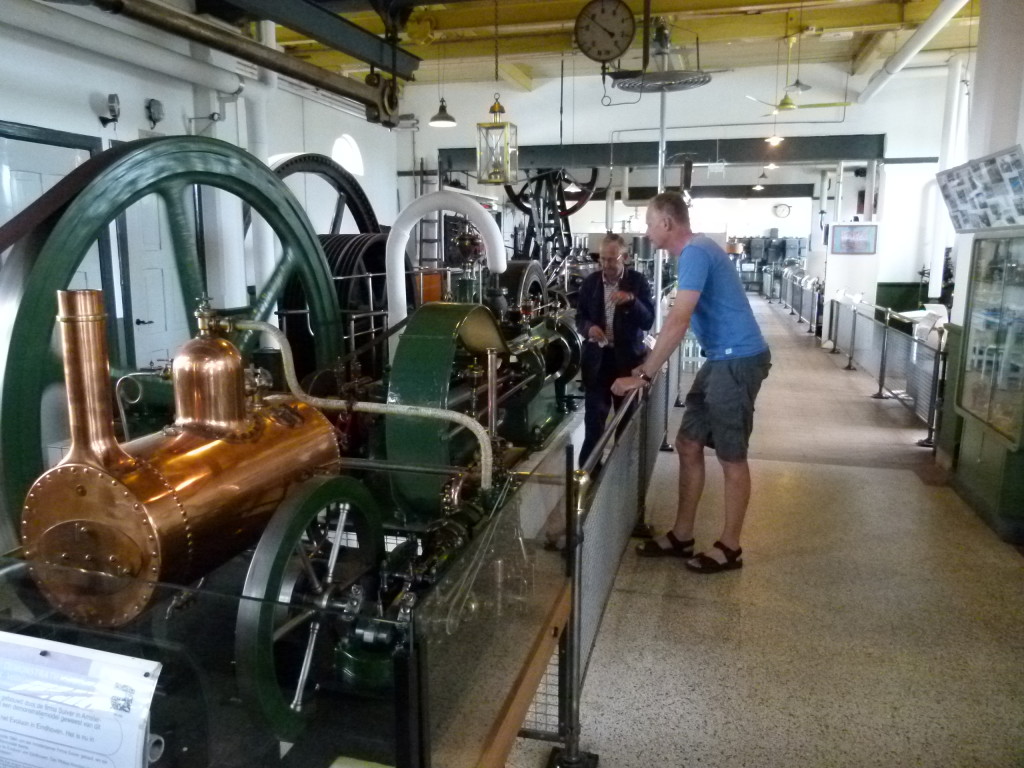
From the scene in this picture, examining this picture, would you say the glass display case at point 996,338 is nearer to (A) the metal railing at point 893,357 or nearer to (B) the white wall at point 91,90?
(A) the metal railing at point 893,357

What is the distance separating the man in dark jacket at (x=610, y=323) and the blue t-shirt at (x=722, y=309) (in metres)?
0.87

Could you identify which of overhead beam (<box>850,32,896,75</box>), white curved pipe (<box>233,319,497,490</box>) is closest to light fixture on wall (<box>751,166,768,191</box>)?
overhead beam (<box>850,32,896,75</box>)

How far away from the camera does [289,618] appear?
4.86 ft

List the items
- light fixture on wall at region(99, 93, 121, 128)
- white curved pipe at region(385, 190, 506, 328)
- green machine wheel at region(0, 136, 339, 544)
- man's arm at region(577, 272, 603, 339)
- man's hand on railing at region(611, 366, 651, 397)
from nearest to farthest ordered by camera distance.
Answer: green machine wheel at region(0, 136, 339, 544) → man's hand on railing at region(611, 366, 651, 397) → man's arm at region(577, 272, 603, 339) → white curved pipe at region(385, 190, 506, 328) → light fixture on wall at region(99, 93, 121, 128)

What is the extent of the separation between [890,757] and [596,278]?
96.0 inches

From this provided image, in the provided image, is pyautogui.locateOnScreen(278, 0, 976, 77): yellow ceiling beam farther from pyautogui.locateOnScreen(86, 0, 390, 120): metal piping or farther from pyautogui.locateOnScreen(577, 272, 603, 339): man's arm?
pyautogui.locateOnScreen(577, 272, 603, 339): man's arm

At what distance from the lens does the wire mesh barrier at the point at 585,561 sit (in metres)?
1.89

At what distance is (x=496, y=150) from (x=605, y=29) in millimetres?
1026

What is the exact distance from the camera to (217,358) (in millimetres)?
1657

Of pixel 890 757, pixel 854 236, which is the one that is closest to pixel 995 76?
pixel 890 757

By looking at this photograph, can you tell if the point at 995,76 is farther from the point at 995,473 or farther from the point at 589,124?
the point at 589,124

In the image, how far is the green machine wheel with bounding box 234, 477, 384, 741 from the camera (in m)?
1.34

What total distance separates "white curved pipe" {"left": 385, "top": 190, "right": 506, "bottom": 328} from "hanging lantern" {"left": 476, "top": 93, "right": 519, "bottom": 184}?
3.61ft

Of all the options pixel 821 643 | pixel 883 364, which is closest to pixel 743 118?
pixel 883 364
